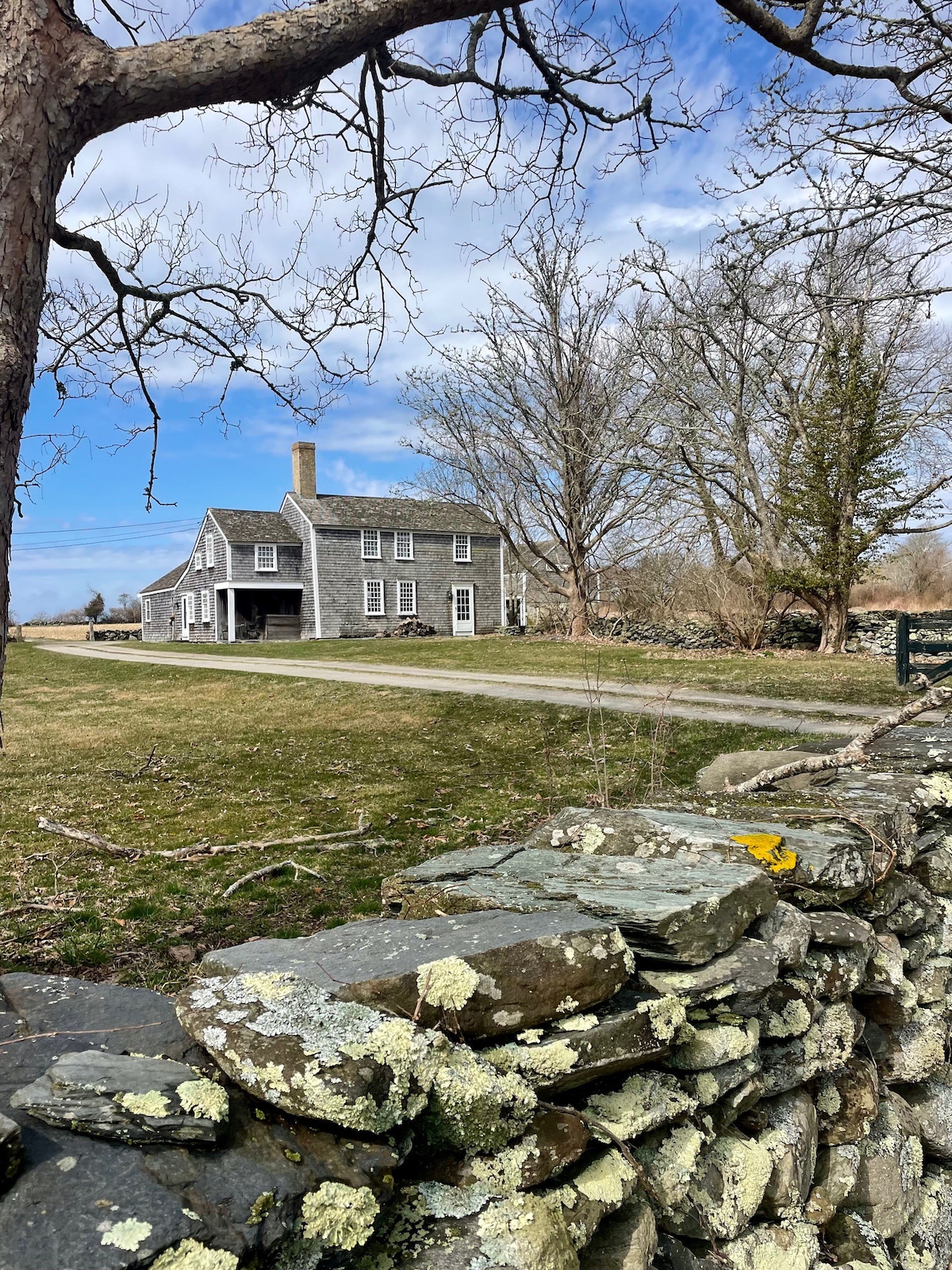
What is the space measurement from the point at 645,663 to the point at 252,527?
2621 cm

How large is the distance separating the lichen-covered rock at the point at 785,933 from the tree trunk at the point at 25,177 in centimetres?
281

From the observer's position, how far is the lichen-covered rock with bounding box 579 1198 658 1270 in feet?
6.30

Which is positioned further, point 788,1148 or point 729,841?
point 729,841

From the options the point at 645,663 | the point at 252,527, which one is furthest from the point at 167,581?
the point at 645,663

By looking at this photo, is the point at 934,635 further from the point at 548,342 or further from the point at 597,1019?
the point at 597,1019

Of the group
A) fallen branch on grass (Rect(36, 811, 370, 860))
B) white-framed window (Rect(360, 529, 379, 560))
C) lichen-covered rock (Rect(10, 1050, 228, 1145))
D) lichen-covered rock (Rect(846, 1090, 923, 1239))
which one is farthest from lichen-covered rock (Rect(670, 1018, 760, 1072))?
white-framed window (Rect(360, 529, 379, 560))

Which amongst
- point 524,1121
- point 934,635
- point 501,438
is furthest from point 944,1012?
point 501,438

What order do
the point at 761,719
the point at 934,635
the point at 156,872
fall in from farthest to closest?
the point at 934,635 → the point at 761,719 → the point at 156,872

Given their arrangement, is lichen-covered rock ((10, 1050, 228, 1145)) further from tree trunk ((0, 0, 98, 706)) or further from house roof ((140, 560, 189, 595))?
house roof ((140, 560, 189, 595))

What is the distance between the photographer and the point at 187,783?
29.3ft

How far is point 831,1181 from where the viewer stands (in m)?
2.96

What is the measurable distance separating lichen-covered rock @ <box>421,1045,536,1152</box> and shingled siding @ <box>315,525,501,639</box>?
1487 inches

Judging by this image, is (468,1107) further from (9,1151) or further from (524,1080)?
(9,1151)

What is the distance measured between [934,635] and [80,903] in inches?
892
